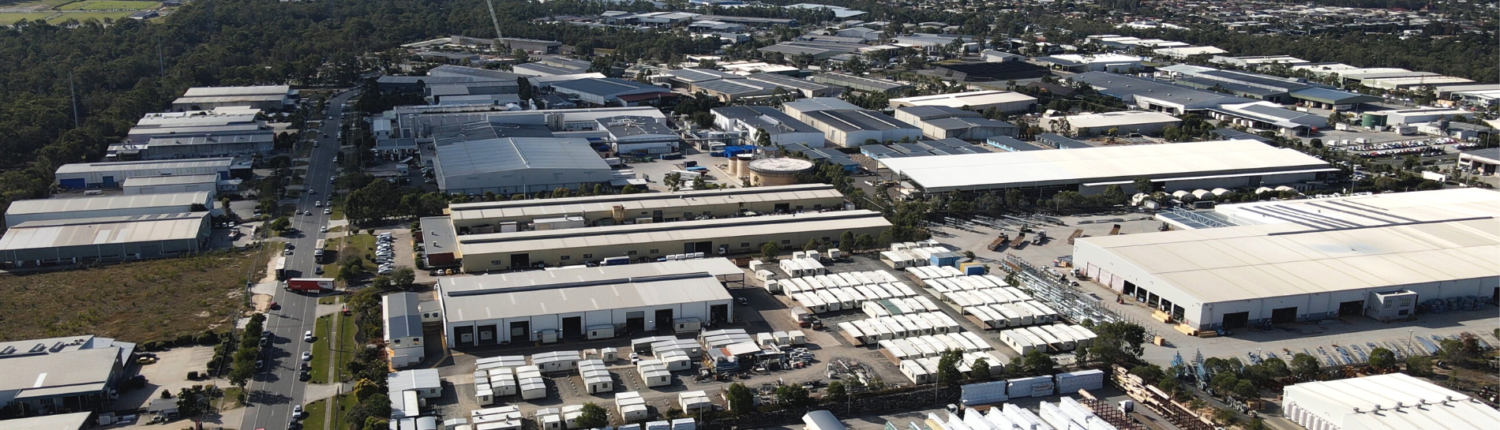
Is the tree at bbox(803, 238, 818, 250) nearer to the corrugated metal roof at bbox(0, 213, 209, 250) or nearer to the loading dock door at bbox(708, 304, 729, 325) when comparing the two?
the loading dock door at bbox(708, 304, 729, 325)

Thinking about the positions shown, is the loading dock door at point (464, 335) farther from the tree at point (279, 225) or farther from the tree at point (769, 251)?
the tree at point (279, 225)

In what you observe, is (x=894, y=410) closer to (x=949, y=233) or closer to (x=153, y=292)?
(x=949, y=233)

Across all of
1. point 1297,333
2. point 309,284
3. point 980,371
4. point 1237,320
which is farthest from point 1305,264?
point 309,284

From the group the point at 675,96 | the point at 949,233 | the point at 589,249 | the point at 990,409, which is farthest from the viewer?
the point at 675,96

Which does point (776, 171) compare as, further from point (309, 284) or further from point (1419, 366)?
point (1419, 366)

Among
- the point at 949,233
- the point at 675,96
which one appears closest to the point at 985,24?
the point at 675,96

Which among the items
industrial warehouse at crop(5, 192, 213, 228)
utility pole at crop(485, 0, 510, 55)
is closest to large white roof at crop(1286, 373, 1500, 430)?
industrial warehouse at crop(5, 192, 213, 228)
